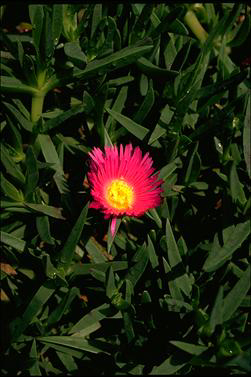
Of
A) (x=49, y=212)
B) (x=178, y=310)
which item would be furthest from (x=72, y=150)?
(x=178, y=310)

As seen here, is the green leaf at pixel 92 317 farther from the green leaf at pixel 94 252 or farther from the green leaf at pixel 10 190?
the green leaf at pixel 10 190

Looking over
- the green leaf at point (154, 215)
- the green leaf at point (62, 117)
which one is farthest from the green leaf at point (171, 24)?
the green leaf at point (154, 215)

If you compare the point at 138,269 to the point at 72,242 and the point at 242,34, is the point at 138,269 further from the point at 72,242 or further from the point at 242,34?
the point at 242,34

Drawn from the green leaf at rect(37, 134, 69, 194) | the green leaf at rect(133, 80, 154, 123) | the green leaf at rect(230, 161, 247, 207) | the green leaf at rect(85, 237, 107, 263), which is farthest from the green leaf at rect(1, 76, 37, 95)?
the green leaf at rect(230, 161, 247, 207)

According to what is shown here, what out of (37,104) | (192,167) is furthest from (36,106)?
(192,167)

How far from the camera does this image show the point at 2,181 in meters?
1.13

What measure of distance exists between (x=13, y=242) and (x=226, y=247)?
40cm

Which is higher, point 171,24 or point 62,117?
point 171,24

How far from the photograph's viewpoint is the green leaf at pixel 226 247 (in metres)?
1.11

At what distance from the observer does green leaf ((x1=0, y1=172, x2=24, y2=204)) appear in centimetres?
113

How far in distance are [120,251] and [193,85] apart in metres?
0.38

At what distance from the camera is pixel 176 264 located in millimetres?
1130

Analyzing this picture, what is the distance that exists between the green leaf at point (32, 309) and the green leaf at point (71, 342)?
1.7 inches

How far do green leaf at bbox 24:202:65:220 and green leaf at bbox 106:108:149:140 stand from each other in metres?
0.22
